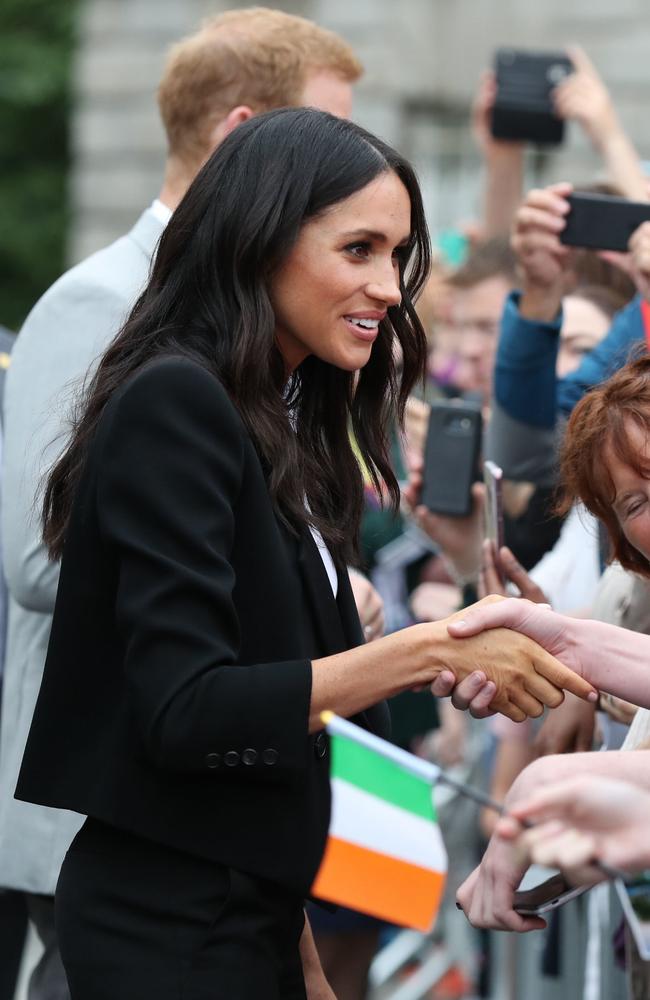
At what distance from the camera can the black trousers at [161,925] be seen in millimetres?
2230

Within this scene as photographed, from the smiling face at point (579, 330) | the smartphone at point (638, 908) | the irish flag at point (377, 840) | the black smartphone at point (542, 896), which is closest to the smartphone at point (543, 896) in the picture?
the black smartphone at point (542, 896)

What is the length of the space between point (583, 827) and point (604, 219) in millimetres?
2048

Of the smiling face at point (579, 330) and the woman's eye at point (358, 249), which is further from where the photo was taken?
the smiling face at point (579, 330)

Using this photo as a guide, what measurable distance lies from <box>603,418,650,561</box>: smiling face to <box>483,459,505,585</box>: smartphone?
0.54m

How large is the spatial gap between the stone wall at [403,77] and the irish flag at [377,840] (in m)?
8.27

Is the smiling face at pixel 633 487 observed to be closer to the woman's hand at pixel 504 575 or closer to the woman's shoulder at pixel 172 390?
the woman's hand at pixel 504 575

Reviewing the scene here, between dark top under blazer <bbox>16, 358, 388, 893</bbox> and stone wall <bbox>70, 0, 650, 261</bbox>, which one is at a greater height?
dark top under blazer <bbox>16, 358, 388, 893</bbox>

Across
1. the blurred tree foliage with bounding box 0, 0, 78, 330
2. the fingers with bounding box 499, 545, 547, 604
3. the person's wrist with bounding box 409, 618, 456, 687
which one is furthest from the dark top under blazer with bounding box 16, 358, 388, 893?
the blurred tree foliage with bounding box 0, 0, 78, 330

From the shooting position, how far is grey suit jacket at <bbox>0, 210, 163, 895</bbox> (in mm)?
3045

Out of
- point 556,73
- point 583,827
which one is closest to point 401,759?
point 583,827

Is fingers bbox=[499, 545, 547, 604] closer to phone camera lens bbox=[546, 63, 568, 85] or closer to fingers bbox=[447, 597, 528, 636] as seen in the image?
fingers bbox=[447, 597, 528, 636]

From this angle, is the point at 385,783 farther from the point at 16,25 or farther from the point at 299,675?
the point at 16,25

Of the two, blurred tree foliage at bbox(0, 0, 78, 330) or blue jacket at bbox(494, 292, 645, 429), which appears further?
blurred tree foliage at bbox(0, 0, 78, 330)

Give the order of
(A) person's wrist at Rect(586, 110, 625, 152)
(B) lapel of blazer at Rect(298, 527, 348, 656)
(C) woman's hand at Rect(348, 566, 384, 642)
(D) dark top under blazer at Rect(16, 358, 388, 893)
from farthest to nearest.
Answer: (A) person's wrist at Rect(586, 110, 625, 152) < (C) woman's hand at Rect(348, 566, 384, 642) < (B) lapel of blazer at Rect(298, 527, 348, 656) < (D) dark top under blazer at Rect(16, 358, 388, 893)
